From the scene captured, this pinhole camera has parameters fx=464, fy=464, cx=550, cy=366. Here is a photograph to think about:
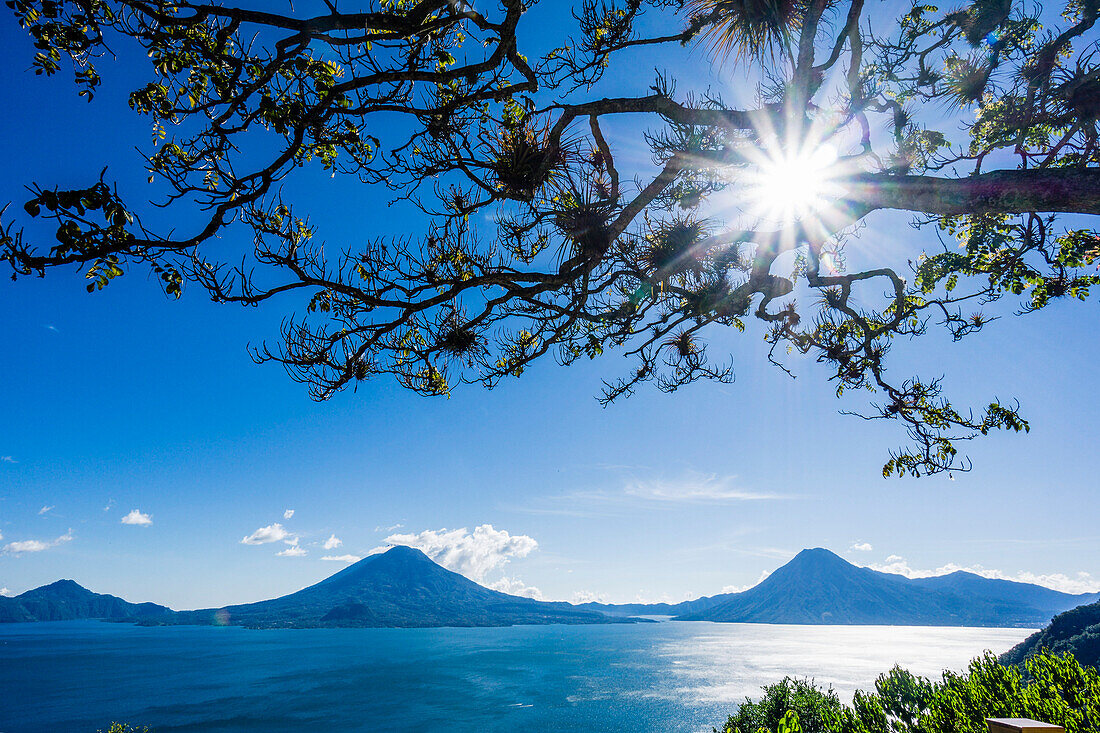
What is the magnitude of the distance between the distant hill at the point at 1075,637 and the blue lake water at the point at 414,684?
1248 inches

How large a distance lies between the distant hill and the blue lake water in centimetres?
3169

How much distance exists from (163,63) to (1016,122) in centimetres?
944

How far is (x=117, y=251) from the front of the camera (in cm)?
316

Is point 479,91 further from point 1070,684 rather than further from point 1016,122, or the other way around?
point 1070,684

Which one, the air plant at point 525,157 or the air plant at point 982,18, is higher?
the air plant at point 982,18

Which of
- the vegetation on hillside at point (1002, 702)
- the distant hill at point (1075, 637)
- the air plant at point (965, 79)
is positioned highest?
the air plant at point (965, 79)

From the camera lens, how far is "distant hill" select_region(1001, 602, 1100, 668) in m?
68.9

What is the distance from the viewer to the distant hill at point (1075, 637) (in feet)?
226

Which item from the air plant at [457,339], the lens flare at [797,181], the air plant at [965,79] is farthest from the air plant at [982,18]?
the air plant at [457,339]

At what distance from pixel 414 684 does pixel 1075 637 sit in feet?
394

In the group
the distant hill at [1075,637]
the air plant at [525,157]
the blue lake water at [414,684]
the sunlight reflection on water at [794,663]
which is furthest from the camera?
the sunlight reflection on water at [794,663]

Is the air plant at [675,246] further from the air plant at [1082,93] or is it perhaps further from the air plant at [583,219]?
the air plant at [1082,93]

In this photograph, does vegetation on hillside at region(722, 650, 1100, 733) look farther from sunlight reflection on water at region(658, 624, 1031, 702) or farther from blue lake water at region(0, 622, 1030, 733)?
sunlight reflection on water at region(658, 624, 1031, 702)

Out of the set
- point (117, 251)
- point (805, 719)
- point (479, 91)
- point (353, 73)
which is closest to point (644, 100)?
point (479, 91)
